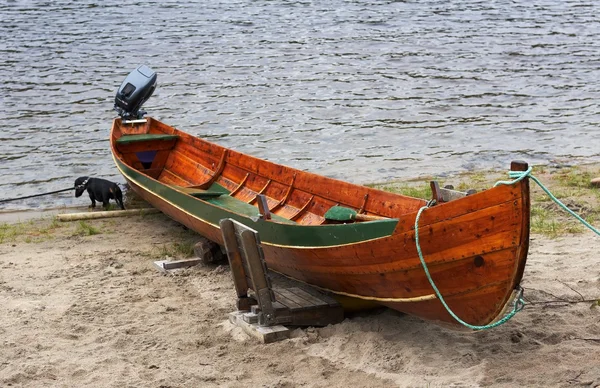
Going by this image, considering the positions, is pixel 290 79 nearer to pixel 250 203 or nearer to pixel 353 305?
pixel 250 203

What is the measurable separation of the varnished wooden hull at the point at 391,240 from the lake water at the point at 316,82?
15.6ft

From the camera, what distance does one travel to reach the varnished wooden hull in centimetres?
536

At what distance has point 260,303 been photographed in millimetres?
6773

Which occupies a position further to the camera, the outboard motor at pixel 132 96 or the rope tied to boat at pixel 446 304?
the outboard motor at pixel 132 96

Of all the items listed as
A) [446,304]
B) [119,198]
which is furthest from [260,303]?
[119,198]

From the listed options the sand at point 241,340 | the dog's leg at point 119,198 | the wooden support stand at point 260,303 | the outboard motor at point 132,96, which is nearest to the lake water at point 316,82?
the dog's leg at point 119,198

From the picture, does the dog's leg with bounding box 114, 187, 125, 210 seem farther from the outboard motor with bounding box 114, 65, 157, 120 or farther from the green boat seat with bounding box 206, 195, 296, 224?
the green boat seat with bounding box 206, 195, 296, 224

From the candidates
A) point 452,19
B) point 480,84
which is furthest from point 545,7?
point 480,84

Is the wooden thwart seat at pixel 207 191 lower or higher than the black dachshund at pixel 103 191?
higher

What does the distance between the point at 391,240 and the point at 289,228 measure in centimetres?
132

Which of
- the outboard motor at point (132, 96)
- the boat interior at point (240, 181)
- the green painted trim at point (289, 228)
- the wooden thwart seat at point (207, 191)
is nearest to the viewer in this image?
the green painted trim at point (289, 228)

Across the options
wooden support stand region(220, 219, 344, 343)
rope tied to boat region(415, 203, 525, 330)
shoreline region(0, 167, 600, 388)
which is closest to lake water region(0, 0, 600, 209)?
shoreline region(0, 167, 600, 388)

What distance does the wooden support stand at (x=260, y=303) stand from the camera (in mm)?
6758

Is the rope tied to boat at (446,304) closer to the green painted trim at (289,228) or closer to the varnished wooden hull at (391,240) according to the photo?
the varnished wooden hull at (391,240)
